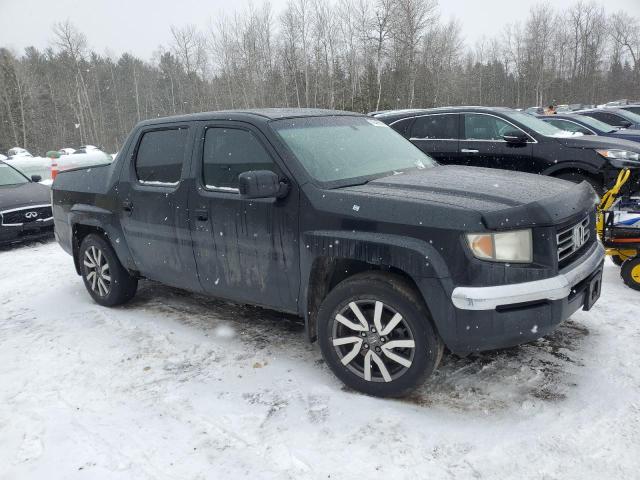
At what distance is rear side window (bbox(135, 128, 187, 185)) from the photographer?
4.19 meters

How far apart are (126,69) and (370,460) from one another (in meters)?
80.7

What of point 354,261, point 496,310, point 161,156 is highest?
point 161,156

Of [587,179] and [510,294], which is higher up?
[587,179]

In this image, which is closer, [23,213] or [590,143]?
[590,143]

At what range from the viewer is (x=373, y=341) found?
10.2 ft

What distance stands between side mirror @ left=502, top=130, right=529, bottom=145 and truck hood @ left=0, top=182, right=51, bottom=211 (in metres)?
7.47

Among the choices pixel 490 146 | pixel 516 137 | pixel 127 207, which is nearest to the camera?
pixel 127 207

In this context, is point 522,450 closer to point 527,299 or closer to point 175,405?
point 527,299

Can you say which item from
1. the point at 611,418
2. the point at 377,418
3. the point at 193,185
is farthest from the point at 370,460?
the point at 193,185

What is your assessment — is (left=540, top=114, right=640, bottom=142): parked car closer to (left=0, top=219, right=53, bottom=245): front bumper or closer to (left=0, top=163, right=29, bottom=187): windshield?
(left=0, top=219, right=53, bottom=245): front bumper

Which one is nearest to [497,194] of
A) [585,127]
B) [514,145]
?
[514,145]

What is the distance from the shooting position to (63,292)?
18.9 feet

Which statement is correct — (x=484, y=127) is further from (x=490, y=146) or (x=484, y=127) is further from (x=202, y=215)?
(x=202, y=215)

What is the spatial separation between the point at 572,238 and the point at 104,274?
13.8 ft
